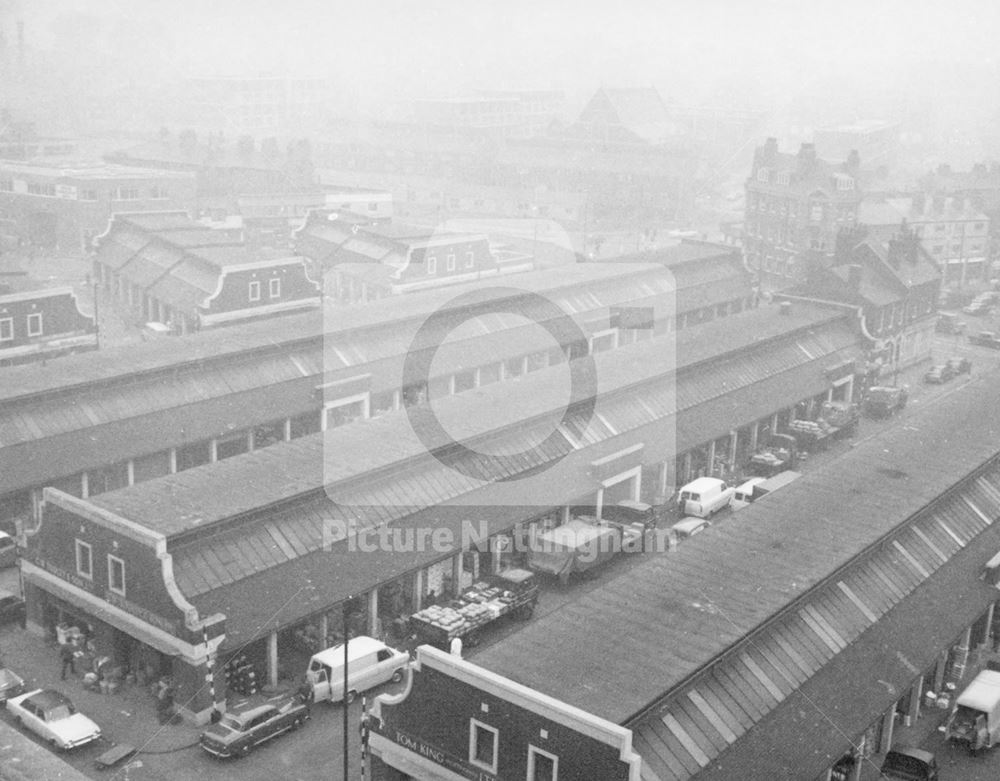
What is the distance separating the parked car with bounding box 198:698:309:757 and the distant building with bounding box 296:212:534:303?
155 feet

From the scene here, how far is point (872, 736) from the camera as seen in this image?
102 ft

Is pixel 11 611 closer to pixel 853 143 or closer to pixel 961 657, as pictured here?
pixel 961 657

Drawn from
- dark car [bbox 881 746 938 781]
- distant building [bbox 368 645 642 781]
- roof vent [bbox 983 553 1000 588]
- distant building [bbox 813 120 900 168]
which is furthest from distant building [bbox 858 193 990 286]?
distant building [bbox 368 645 642 781]

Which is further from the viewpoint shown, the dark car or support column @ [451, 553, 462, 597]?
support column @ [451, 553, 462, 597]

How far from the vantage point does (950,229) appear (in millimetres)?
101938

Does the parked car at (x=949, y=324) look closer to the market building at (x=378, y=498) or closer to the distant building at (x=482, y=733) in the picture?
the market building at (x=378, y=498)

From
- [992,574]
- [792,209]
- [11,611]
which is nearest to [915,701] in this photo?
[992,574]

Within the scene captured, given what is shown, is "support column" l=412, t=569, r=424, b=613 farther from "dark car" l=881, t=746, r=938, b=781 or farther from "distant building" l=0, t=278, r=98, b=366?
"distant building" l=0, t=278, r=98, b=366

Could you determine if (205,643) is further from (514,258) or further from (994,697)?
(514,258)

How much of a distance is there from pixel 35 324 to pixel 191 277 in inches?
481

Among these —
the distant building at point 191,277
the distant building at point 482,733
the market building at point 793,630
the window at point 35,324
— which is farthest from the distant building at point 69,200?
the distant building at point 482,733

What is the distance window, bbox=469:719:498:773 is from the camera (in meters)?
25.8

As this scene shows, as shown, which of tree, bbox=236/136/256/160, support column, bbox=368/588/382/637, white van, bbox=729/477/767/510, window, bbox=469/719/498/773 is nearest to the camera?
window, bbox=469/719/498/773

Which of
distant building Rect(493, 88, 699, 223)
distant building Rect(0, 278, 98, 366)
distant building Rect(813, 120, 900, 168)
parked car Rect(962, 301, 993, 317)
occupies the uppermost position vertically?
distant building Rect(813, 120, 900, 168)
